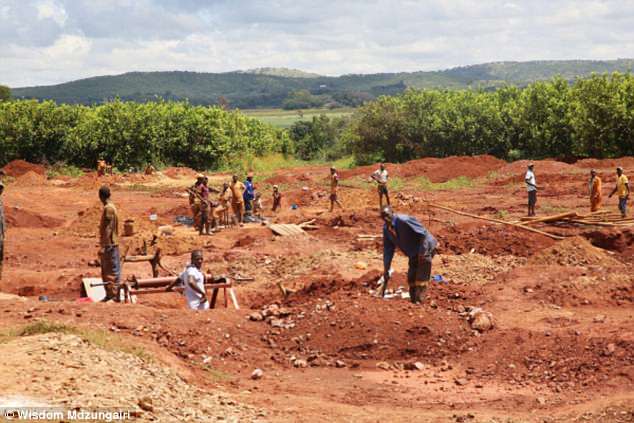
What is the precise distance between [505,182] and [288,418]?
28.9 metres

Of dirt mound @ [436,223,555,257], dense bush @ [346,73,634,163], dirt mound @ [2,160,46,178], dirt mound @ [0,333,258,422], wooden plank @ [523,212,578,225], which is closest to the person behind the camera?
dirt mound @ [0,333,258,422]

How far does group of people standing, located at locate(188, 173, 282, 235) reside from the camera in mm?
21766

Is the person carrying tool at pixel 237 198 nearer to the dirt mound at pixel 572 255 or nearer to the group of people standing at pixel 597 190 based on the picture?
the group of people standing at pixel 597 190

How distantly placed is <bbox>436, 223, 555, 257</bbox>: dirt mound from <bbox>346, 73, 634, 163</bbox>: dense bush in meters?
21.3

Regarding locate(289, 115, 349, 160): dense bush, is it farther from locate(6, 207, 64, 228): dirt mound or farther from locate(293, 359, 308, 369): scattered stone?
locate(293, 359, 308, 369): scattered stone

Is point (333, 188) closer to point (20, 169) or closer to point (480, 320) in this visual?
point (480, 320)

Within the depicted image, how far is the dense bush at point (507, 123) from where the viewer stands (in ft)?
132

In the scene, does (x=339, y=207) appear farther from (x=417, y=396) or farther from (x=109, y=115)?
(x=109, y=115)

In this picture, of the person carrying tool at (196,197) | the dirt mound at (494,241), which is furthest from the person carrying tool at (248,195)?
the dirt mound at (494,241)

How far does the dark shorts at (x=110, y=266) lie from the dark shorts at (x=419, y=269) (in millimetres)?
4421

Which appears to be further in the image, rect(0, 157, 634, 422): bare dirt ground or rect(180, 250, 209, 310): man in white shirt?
rect(180, 250, 209, 310): man in white shirt

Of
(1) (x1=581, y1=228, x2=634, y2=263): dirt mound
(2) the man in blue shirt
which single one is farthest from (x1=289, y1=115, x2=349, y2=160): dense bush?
(2) the man in blue shirt

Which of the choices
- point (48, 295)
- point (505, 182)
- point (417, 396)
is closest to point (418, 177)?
point (505, 182)

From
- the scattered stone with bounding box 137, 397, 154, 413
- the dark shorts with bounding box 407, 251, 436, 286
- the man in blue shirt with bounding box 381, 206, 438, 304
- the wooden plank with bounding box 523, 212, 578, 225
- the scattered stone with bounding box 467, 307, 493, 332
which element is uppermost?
the man in blue shirt with bounding box 381, 206, 438, 304
